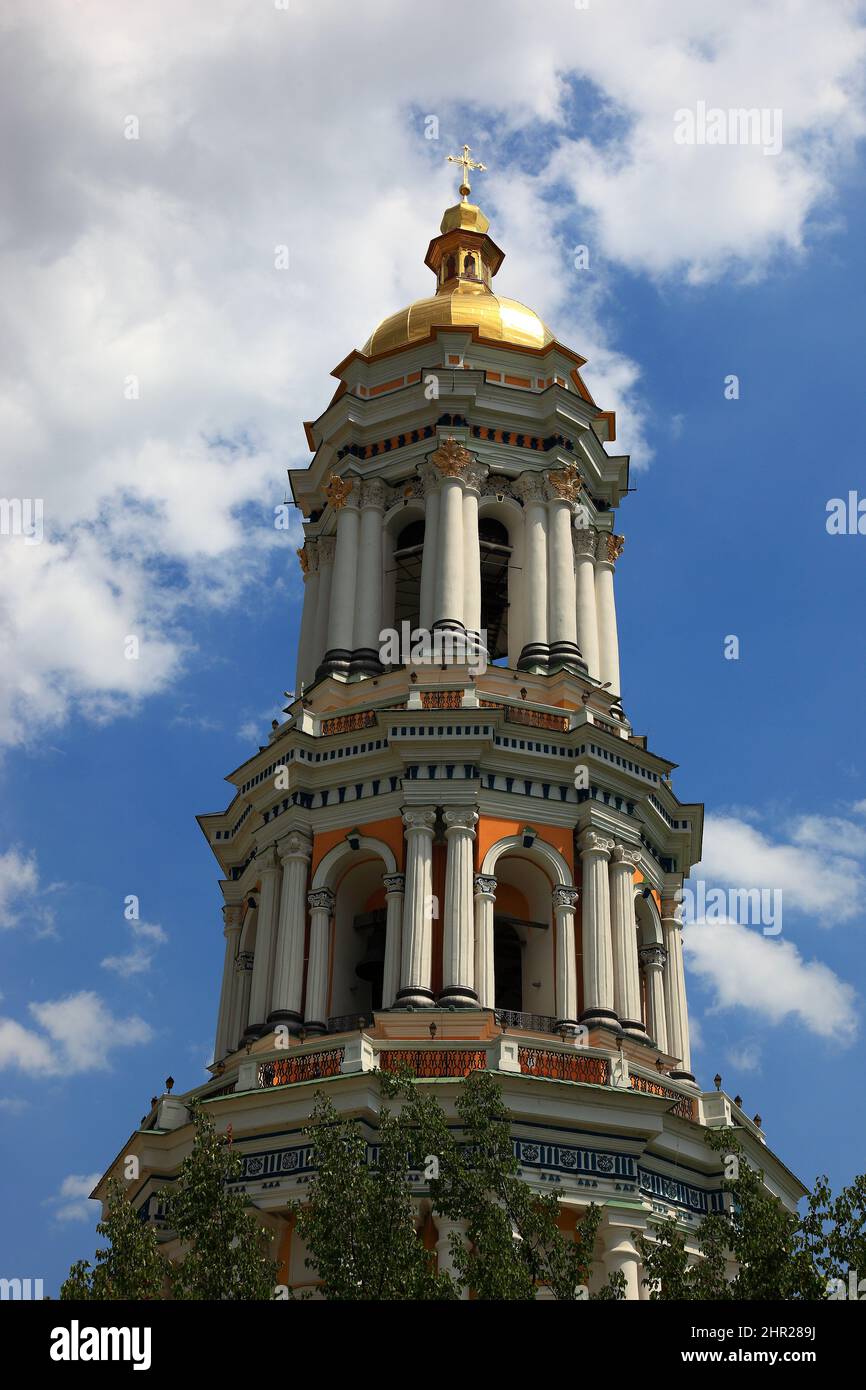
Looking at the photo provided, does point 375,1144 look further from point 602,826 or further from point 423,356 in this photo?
point 423,356

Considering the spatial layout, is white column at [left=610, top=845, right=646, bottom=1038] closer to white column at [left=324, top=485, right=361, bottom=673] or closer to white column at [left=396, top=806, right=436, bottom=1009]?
white column at [left=396, top=806, right=436, bottom=1009]

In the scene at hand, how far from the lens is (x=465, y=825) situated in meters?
28.7

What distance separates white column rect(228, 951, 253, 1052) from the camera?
3056cm

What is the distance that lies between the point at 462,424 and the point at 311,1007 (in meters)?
12.5

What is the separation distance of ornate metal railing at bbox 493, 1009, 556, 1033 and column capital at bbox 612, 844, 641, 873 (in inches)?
128

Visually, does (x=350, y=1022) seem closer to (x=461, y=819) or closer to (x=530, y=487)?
(x=461, y=819)

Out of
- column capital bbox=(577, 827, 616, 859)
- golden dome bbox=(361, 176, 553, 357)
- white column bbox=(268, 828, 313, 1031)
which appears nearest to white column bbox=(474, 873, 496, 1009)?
column capital bbox=(577, 827, 616, 859)

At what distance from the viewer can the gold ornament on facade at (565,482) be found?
3441cm

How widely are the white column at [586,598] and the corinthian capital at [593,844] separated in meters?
4.40

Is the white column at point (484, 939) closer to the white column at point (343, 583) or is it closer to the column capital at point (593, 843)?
the column capital at point (593, 843)

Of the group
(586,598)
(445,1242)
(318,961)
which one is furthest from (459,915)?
(586,598)

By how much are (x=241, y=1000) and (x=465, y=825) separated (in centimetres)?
565
